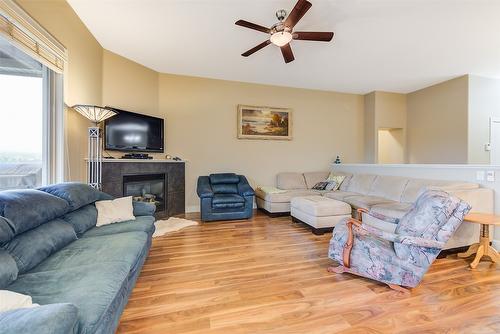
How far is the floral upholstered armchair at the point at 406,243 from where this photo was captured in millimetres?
1857

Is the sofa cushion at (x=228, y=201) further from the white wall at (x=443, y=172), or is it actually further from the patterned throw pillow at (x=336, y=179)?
the white wall at (x=443, y=172)

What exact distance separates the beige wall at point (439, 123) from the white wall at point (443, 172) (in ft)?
5.23

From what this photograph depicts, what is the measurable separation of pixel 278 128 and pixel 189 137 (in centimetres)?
206

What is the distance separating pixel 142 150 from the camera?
4.08 m

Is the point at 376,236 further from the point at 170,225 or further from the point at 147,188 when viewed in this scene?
the point at 147,188

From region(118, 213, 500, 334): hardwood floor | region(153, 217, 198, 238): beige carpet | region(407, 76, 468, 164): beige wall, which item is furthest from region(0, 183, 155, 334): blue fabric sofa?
region(407, 76, 468, 164): beige wall

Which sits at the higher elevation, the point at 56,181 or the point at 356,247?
the point at 56,181

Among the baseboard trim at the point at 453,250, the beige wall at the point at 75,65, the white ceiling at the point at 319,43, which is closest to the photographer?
the beige wall at the point at 75,65

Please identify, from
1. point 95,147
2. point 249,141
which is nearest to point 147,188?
point 95,147

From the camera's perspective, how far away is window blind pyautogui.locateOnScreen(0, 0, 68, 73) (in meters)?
1.77

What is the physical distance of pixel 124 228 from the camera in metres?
2.21

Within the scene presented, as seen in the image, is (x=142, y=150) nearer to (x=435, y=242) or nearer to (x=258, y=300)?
(x=258, y=300)

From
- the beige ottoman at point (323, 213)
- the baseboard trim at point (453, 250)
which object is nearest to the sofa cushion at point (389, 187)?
the beige ottoman at point (323, 213)

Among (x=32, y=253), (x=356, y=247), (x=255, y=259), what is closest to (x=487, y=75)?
(x=356, y=247)
